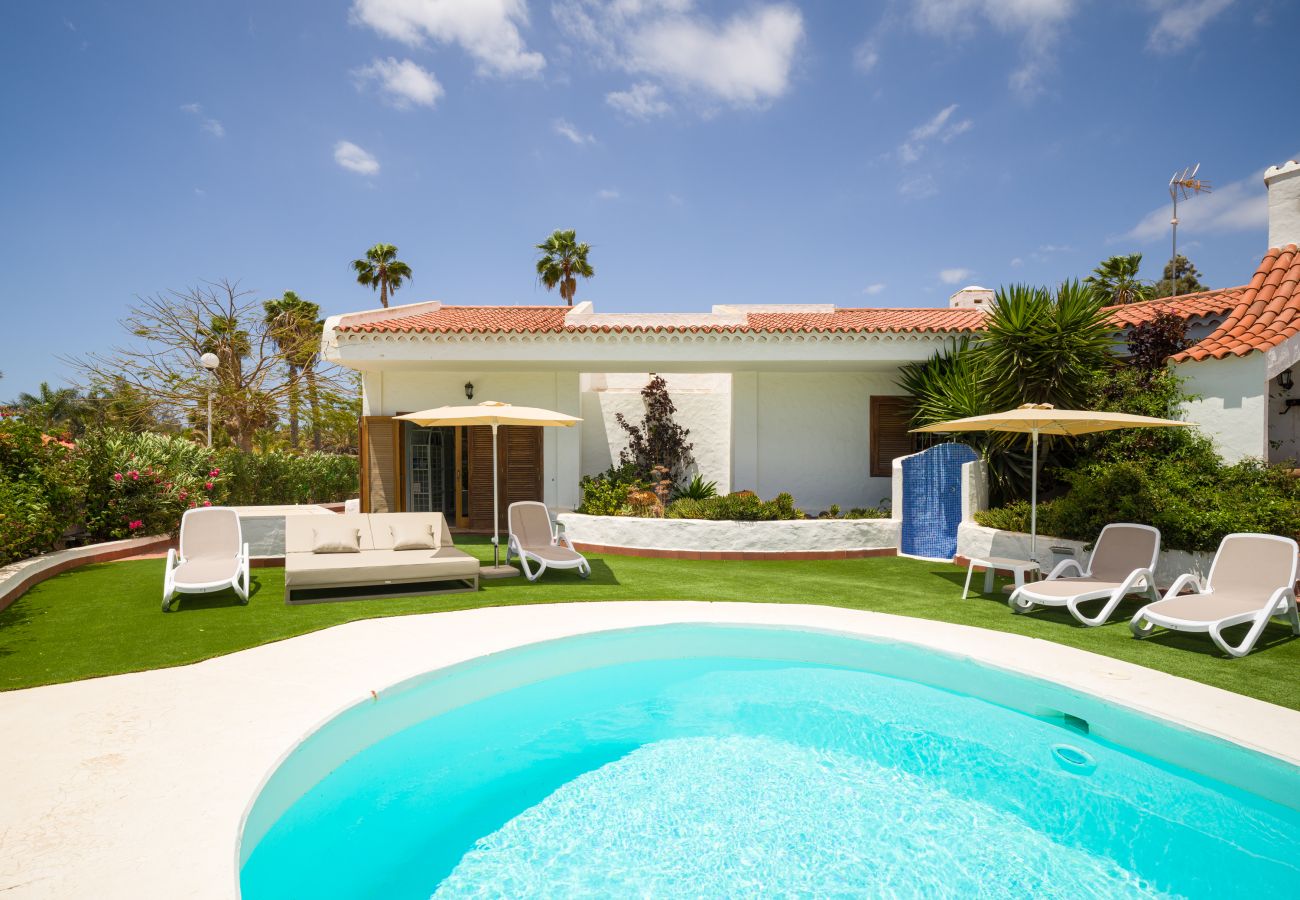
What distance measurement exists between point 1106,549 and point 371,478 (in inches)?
564

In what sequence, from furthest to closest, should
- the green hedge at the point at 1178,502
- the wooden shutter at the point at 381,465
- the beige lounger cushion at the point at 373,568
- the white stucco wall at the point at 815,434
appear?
the white stucco wall at the point at 815,434, the wooden shutter at the point at 381,465, the beige lounger cushion at the point at 373,568, the green hedge at the point at 1178,502

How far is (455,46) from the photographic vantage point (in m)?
16.6

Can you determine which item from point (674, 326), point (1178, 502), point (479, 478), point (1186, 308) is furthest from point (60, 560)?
point (1186, 308)

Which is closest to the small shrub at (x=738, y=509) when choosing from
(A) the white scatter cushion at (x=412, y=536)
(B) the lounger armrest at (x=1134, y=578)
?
(A) the white scatter cushion at (x=412, y=536)

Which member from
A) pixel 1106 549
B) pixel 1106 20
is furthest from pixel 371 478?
pixel 1106 20

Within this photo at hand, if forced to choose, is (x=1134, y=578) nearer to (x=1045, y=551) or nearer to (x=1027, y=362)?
(x=1045, y=551)

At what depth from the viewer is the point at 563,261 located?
40094 mm

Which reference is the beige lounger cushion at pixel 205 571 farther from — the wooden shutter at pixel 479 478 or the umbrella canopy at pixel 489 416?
the wooden shutter at pixel 479 478

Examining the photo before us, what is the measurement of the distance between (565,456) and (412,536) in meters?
5.64

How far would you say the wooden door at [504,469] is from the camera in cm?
1611

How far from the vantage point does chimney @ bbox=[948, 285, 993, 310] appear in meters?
20.5

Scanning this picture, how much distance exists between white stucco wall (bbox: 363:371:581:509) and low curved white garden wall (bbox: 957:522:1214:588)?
8.90 metres

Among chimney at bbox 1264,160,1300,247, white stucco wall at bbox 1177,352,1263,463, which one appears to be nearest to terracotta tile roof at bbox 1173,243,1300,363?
white stucco wall at bbox 1177,352,1263,463

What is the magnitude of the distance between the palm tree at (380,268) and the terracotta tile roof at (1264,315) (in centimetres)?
4061
